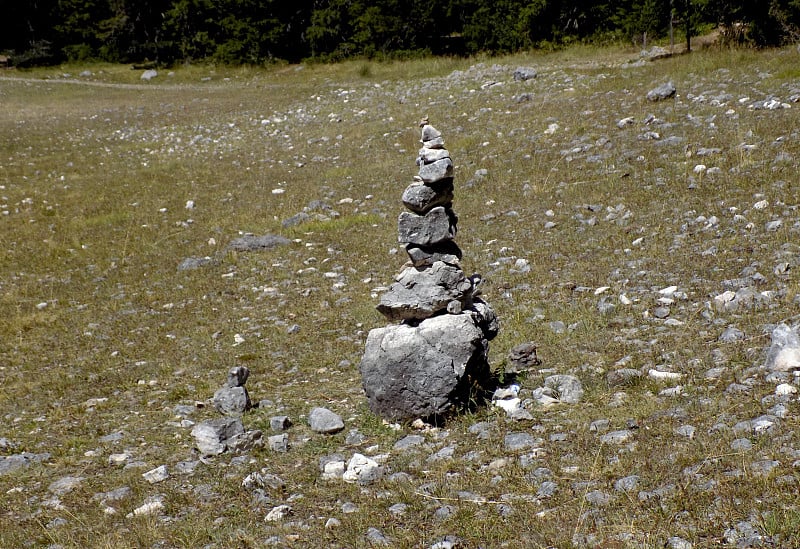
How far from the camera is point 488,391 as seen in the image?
756 cm

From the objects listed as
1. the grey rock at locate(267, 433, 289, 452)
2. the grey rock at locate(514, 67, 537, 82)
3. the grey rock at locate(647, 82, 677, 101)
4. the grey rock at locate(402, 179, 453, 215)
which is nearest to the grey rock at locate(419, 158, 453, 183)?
the grey rock at locate(402, 179, 453, 215)

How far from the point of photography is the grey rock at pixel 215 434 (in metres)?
7.19

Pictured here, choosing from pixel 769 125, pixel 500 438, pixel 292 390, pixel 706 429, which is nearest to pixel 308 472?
pixel 500 438

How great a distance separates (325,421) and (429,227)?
2.39 m

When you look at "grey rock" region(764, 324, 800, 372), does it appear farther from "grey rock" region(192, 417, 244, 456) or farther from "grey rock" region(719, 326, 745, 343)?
"grey rock" region(192, 417, 244, 456)

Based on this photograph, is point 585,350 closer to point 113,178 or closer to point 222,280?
point 222,280

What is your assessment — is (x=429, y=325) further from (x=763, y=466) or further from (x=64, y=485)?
(x=64, y=485)

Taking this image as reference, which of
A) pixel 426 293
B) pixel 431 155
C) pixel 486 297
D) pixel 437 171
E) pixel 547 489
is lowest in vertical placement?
pixel 486 297

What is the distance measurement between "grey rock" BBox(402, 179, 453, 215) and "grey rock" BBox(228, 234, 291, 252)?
8.34 meters

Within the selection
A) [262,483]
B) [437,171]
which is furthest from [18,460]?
[437,171]

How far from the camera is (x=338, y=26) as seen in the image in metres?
50.1

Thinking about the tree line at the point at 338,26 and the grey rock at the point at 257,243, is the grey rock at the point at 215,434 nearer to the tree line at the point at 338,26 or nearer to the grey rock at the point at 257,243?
the grey rock at the point at 257,243

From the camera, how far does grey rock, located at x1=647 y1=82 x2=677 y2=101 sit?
20.2 m

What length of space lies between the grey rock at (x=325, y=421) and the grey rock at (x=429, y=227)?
6.88 ft
